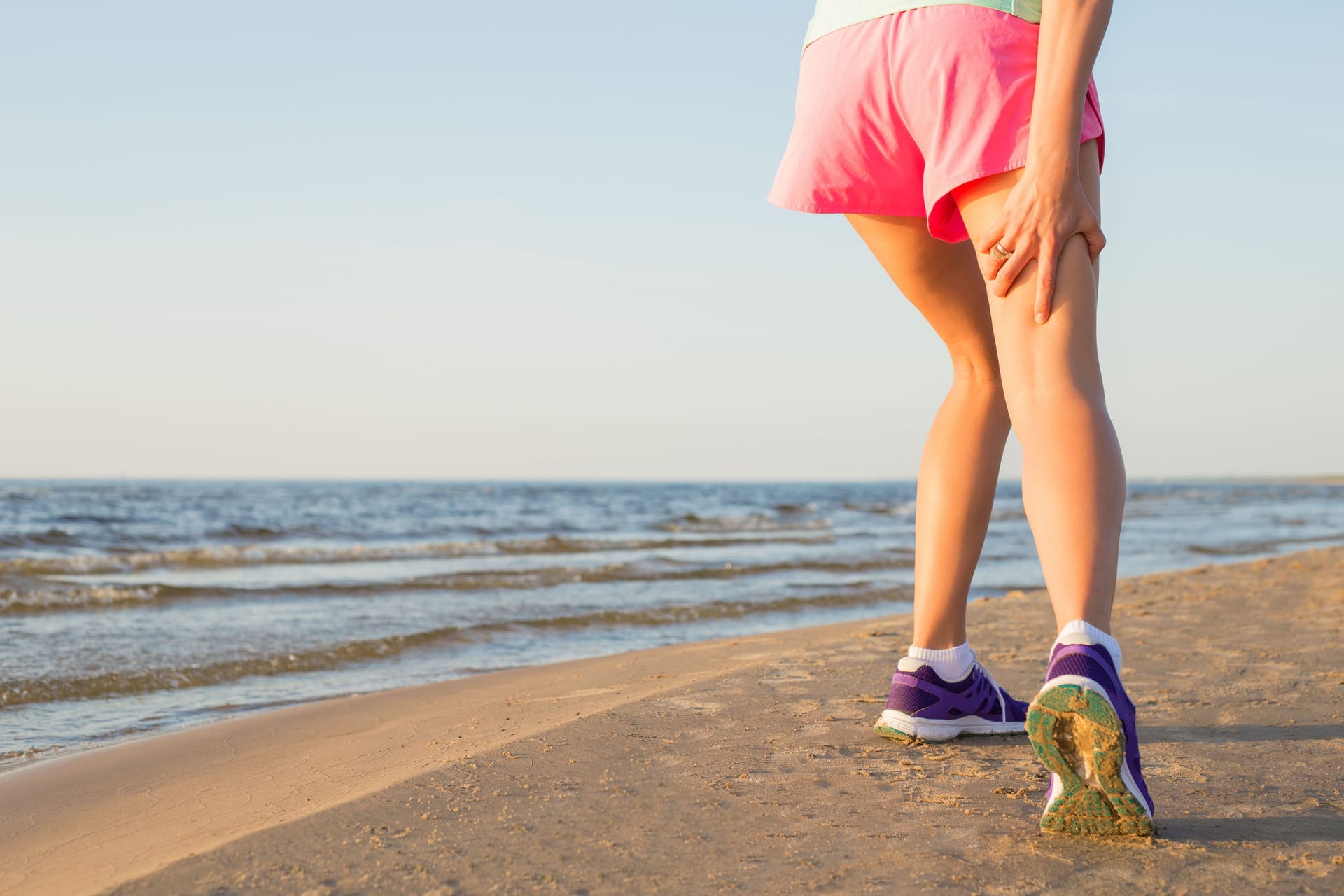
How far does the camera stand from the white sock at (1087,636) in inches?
48.8

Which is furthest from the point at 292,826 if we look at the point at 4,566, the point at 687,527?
the point at 687,527

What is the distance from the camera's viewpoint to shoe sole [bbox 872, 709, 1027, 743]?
1858mm

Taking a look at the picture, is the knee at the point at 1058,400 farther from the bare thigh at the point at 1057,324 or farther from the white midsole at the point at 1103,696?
the white midsole at the point at 1103,696

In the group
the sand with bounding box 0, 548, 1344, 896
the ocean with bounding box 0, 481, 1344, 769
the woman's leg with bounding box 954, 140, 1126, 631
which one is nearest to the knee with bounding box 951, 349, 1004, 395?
the woman's leg with bounding box 954, 140, 1126, 631

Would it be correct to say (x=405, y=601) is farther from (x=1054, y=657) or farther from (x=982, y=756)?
(x=1054, y=657)

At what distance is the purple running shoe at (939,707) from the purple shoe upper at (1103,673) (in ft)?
2.06

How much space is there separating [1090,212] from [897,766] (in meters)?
0.92

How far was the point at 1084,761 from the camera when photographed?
1.22 meters

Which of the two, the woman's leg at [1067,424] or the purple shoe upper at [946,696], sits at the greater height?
the woman's leg at [1067,424]

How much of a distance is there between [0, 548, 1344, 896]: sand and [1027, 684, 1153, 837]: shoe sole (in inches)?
1.1

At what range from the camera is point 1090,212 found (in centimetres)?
141

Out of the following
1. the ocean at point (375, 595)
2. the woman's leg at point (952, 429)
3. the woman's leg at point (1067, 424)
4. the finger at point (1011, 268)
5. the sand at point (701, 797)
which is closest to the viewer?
the sand at point (701, 797)

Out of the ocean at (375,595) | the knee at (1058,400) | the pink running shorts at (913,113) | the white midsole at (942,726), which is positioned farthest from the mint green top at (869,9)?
the ocean at (375,595)

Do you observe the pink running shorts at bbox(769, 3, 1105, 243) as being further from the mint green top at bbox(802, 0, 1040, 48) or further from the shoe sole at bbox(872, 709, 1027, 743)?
the shoe sole at bbox(872, 709, 1027, 743)
